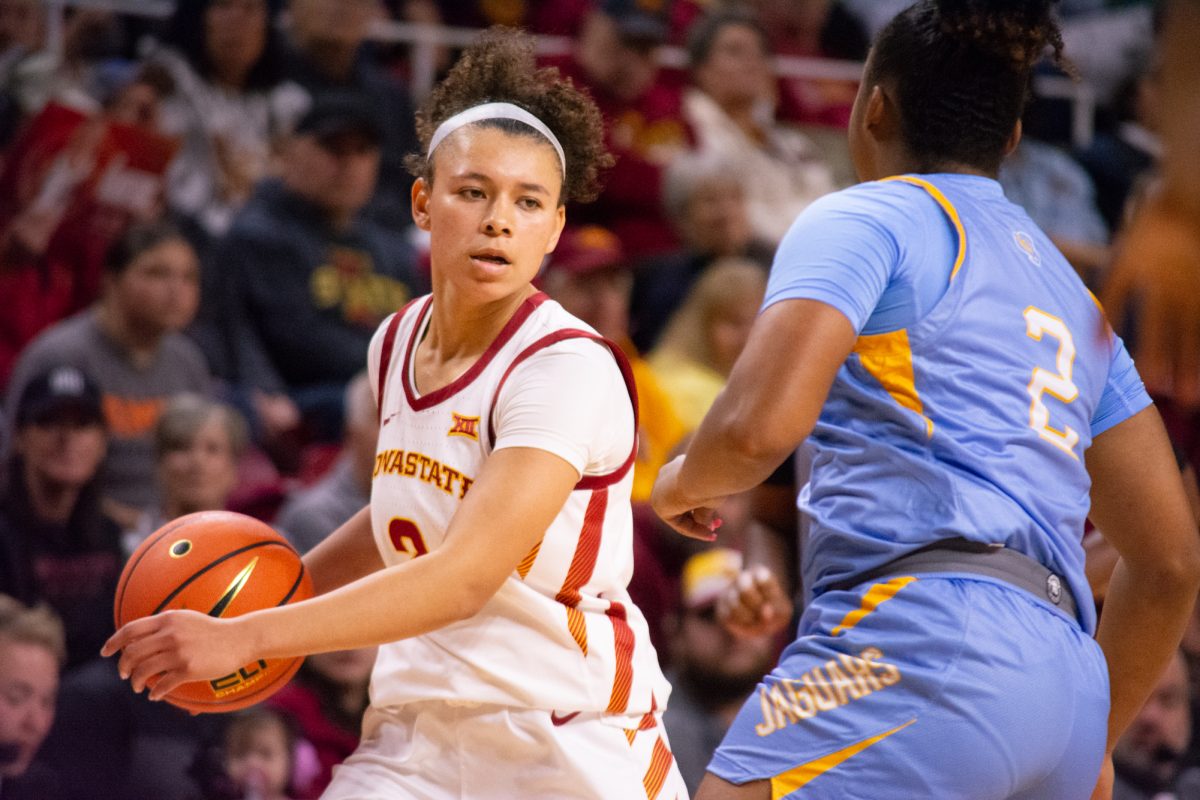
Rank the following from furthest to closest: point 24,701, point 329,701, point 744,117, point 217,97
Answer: point 744,117, point 217,97, point 329,701, point 24,701

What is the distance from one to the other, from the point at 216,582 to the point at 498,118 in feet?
3.44

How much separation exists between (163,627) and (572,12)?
7.36 metres

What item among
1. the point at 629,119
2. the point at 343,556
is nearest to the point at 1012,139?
the point at 343,556

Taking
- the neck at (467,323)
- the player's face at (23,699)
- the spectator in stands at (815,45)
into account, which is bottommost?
the player's face at (23,699)

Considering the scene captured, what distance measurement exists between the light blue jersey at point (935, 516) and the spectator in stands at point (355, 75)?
18.2ft

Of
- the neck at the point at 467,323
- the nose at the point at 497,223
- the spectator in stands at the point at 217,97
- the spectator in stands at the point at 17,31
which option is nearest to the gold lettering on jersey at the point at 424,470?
the neck at the point at 467,323

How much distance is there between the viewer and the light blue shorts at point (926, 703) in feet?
8.72

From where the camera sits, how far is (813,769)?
2699mm

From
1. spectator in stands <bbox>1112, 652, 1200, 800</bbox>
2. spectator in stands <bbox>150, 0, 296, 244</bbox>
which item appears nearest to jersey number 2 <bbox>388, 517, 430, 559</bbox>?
spectator in stands <bbox>1112, 652, 1200, 800</bbox>

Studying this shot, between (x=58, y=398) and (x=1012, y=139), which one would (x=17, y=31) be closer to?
(x=58, y=398)

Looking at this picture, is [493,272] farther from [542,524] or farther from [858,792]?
[858,792]

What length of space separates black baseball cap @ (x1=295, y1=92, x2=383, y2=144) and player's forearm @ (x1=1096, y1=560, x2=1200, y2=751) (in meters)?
5.01

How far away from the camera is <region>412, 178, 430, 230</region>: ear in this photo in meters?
3.29

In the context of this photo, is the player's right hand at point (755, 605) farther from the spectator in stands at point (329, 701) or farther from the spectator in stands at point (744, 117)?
the spectator in stands at point (744, 117)
